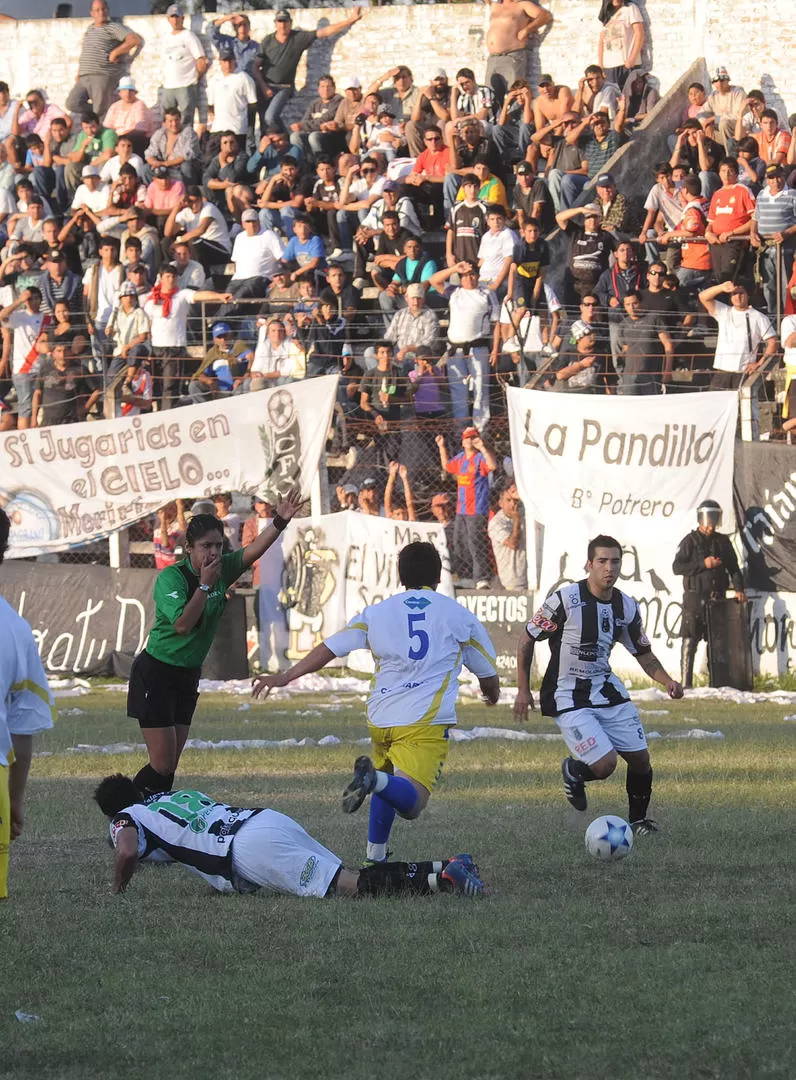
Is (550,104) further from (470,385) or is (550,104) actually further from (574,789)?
(574,789)

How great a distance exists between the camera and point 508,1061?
477 cm

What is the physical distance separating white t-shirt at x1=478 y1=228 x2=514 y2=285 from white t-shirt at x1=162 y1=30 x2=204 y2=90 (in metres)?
9.56

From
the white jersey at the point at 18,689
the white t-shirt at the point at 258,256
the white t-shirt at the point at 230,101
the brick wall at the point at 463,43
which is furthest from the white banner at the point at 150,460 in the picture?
the white jersey at the point at 18,689

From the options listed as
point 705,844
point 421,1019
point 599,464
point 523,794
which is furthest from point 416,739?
point 599,464

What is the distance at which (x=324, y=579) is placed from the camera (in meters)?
22.0

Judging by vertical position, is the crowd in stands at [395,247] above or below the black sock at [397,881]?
above

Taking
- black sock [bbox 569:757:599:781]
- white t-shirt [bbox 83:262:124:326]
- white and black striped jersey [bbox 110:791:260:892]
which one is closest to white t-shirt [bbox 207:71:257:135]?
white t-shirt [bbox 83:262:124:326]

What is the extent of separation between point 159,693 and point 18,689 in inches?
114

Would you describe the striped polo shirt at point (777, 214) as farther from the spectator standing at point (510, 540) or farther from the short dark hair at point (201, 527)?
the short dark hair at point (201, 527)

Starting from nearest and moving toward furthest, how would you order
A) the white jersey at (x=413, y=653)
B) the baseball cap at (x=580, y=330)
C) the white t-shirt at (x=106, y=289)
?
the white jersey at (x=413, y=653)
the baseball cap at (x=580, y=330)
the white t-shirt at (x=106, y=289)

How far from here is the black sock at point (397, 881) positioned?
7.29 metres

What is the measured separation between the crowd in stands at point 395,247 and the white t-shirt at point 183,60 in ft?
0.19

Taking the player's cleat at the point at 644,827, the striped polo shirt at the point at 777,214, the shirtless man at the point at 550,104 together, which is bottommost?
the player's cleat at the point at 644,827

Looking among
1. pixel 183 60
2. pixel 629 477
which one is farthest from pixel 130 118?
pixel 629 477
